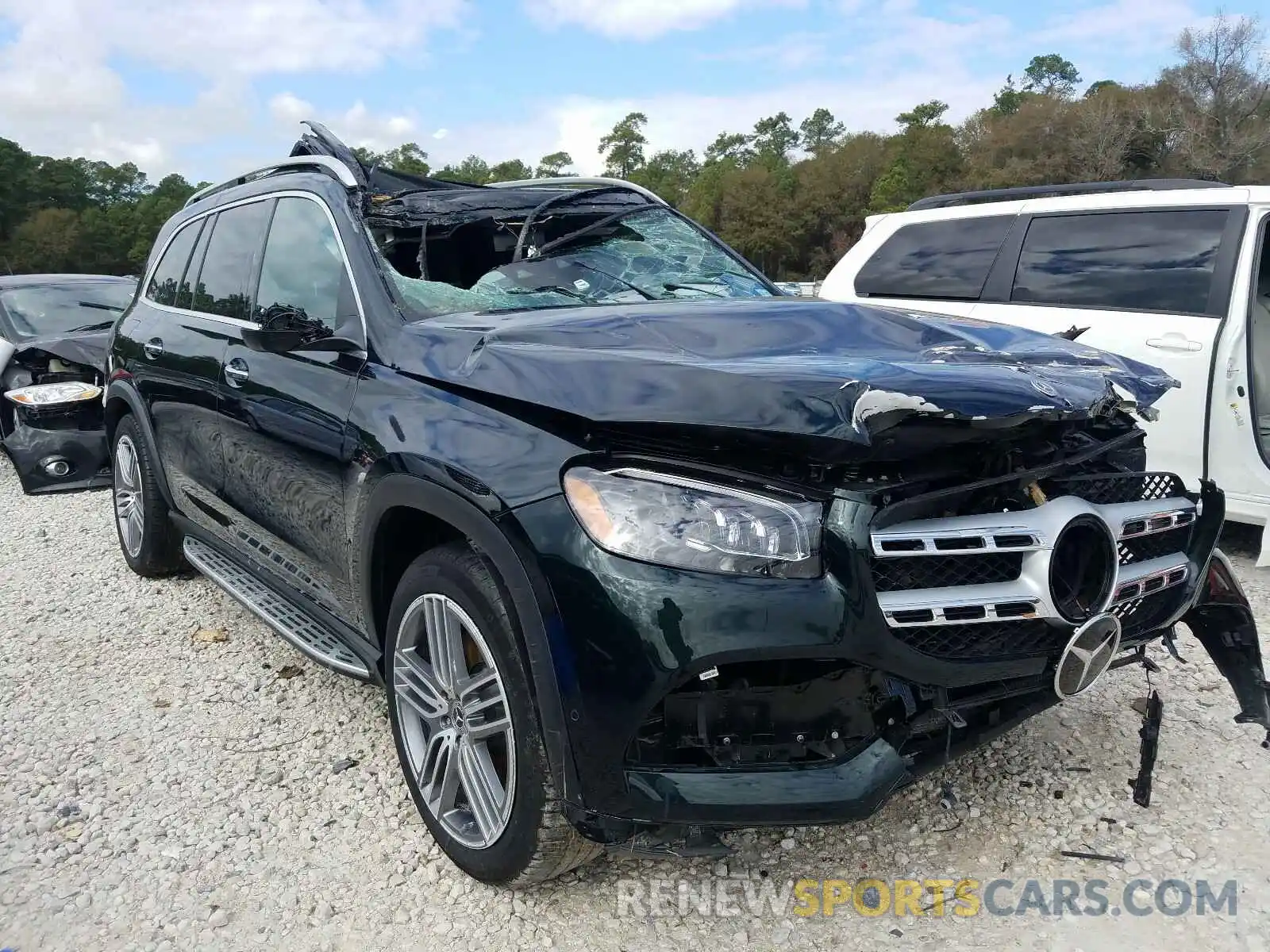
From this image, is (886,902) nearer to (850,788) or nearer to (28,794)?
(850,788)

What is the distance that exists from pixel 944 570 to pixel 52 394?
6.65 m

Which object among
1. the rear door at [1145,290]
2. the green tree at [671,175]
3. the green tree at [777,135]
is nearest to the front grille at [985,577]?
the rear door at [1145,290]

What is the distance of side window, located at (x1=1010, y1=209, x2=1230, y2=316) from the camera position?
469 cm

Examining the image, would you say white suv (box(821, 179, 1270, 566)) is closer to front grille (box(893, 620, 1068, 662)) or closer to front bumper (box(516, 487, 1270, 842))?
front grille (box(893, 620, 1068, 662))

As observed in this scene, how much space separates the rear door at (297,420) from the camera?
2680 millimetres

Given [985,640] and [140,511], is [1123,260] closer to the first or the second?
[985,640]

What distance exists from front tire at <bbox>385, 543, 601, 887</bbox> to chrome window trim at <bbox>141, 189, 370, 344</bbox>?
845 mm

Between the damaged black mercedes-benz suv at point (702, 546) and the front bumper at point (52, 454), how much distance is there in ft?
15.0

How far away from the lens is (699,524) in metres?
1.83

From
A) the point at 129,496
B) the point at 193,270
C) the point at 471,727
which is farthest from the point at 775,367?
the point at 129,496

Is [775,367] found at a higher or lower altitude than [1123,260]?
lower

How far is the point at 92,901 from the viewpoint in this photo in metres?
2.31

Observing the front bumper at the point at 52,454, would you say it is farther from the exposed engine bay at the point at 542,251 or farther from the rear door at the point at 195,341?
the exposed engine bay at the point at 542,251

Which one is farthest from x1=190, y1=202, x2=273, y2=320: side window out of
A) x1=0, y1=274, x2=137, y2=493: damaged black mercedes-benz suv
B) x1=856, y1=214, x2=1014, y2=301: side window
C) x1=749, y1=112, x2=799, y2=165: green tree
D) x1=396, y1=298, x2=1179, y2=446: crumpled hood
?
x1=749, y1=112, x2=799, y2=165: green tree
